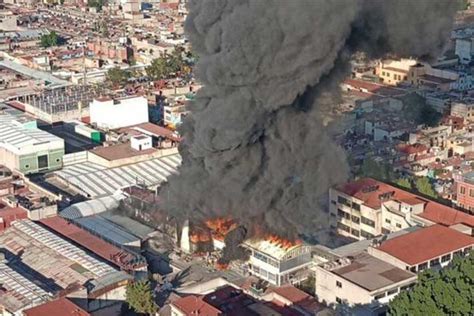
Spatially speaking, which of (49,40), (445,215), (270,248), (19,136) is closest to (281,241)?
(270,248)

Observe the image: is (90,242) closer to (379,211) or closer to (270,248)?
(270,248)

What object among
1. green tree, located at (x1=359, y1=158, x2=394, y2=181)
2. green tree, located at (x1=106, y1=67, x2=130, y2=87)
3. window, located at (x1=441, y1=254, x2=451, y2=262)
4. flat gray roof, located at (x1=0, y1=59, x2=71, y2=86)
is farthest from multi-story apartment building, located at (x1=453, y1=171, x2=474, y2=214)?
flat gray roof, located at (x1=0, y1=59, x2=71, y2=86)

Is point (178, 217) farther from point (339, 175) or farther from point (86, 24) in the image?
point (86, 24)

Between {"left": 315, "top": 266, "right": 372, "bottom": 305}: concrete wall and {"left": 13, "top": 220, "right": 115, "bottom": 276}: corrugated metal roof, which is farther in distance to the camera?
{"left": 13, "top": 220, "right": 115, "bottom": 276}: corrugated metal roof

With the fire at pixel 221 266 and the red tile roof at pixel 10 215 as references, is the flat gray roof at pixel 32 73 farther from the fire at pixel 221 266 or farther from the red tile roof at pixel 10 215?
the fire at pixel 221 266

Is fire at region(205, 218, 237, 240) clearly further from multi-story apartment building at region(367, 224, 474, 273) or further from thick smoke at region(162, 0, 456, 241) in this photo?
multi-story apartment building at region(367, 224, 474, 273)
